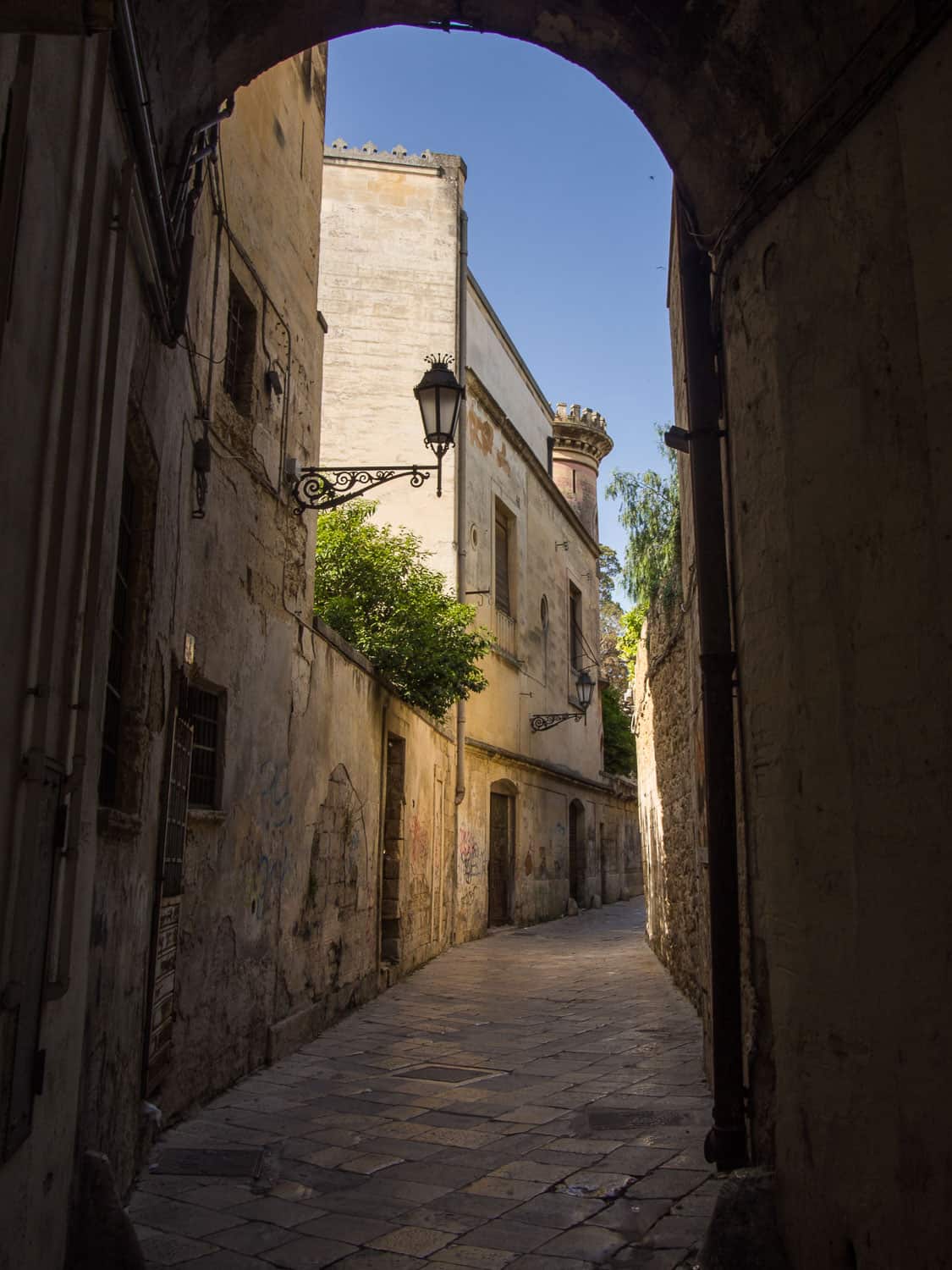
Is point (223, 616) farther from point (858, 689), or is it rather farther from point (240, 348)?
point (858, 689)

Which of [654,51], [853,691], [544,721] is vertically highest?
[654,51]

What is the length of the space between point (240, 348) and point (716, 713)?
13.9 ft

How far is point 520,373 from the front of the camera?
20984 mm

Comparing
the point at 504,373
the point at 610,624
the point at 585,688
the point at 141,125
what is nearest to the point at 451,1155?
the point at 141,125

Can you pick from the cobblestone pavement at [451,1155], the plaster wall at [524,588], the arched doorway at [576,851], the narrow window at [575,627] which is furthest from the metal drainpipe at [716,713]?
the narrow window at [575,627]

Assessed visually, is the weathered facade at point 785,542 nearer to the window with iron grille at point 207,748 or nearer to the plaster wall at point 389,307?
the window with iron grille at point 207,748

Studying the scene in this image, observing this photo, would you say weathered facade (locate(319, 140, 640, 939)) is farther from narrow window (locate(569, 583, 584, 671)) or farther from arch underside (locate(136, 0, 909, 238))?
arch underside (locate(136, 0, 909, 238))

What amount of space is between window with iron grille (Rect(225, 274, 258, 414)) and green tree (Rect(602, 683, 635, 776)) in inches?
889

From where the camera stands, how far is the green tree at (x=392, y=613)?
11609 millimetres

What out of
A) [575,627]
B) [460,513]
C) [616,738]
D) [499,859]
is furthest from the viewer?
[616,738]

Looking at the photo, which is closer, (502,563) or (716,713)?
(716,713)

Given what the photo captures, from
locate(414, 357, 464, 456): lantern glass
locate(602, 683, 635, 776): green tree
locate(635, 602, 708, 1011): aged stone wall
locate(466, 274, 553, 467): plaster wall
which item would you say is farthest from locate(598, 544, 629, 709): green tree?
locate(414, 357, 464, 456): lantern glass

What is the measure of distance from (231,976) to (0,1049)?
150 inches

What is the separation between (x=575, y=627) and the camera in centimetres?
2447
